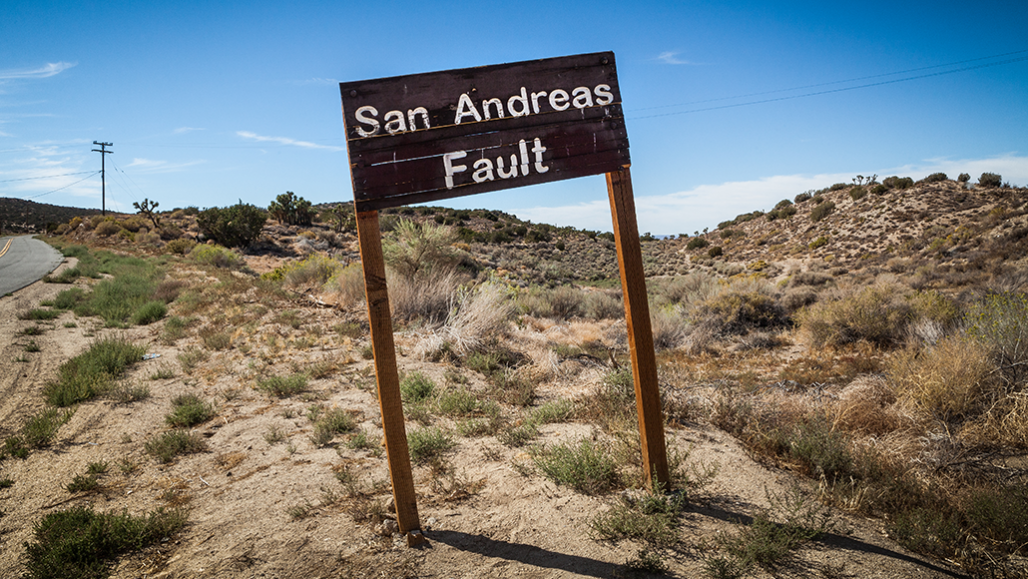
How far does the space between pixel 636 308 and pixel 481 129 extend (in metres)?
1.54

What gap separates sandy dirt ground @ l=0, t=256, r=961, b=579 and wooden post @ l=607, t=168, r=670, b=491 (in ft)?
2.17

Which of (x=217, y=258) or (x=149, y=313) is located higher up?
(x=217, y=258)

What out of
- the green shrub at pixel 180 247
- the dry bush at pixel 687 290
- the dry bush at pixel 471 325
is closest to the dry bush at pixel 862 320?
the dry bush at pixel 687 290

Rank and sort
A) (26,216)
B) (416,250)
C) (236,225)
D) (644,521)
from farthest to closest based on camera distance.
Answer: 1. (26,216)
2. (236,225)
3. (416,250)
4. (644,521)

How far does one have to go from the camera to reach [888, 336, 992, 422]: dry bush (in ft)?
14.9

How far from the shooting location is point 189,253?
86.6 ft

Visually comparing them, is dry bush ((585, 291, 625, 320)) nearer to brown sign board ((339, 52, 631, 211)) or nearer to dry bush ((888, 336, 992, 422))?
dry bush ((888, 336, 992, 422))

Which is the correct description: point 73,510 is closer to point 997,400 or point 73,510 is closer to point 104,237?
point 997,400

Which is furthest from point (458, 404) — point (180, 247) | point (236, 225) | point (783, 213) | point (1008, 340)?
point (783, 213)

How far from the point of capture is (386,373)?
2.75 metres

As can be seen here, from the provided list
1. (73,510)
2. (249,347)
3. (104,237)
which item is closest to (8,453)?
(73,510)

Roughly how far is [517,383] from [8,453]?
Answer: 17.6 ft

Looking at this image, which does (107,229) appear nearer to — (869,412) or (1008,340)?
(869,412)

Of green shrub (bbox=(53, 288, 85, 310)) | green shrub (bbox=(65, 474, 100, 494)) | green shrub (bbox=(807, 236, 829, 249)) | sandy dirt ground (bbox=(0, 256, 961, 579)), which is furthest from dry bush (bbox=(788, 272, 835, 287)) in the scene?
green shrub (bbox=(53, 288, 85, 310))
